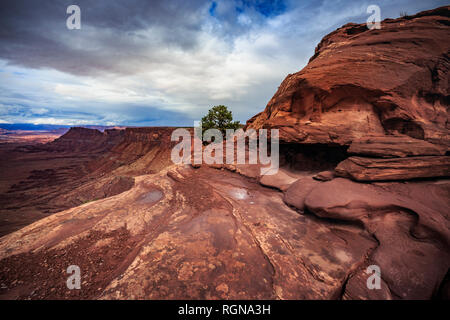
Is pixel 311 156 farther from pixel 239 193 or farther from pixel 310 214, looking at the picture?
pixel 239 193

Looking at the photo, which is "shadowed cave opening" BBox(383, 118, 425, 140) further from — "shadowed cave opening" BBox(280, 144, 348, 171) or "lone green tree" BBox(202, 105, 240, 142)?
"lone green tree" BBox(202, 105, 240, 142)

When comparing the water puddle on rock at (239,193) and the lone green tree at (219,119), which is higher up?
the lone green tree at (219,119)

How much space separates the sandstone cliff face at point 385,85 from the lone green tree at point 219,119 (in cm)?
1351

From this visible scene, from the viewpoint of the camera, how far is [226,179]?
9.18m

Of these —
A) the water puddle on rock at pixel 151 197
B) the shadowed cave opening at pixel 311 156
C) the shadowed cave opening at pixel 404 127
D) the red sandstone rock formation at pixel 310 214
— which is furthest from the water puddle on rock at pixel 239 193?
the shadowed cave opening at pixel 404 127

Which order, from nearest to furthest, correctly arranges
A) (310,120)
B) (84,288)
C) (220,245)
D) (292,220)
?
1. (84,288)
2. (220,245)
3. (292,220)
4. (310,120)

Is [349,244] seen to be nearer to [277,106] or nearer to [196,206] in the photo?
[196,206]

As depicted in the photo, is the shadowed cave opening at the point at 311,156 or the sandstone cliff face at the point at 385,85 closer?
the sandstone cliff face at the point at 385,85

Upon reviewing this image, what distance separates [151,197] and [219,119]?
15773 mm

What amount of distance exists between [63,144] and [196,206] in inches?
4470

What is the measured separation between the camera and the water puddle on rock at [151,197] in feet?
24.6

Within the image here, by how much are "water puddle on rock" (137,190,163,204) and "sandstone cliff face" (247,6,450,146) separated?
23.4 ft

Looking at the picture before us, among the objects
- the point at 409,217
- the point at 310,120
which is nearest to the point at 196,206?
the point at 409,217

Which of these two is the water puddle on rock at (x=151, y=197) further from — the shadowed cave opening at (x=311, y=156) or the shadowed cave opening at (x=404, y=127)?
the shadowed cave opening at (x=404, y=127)
